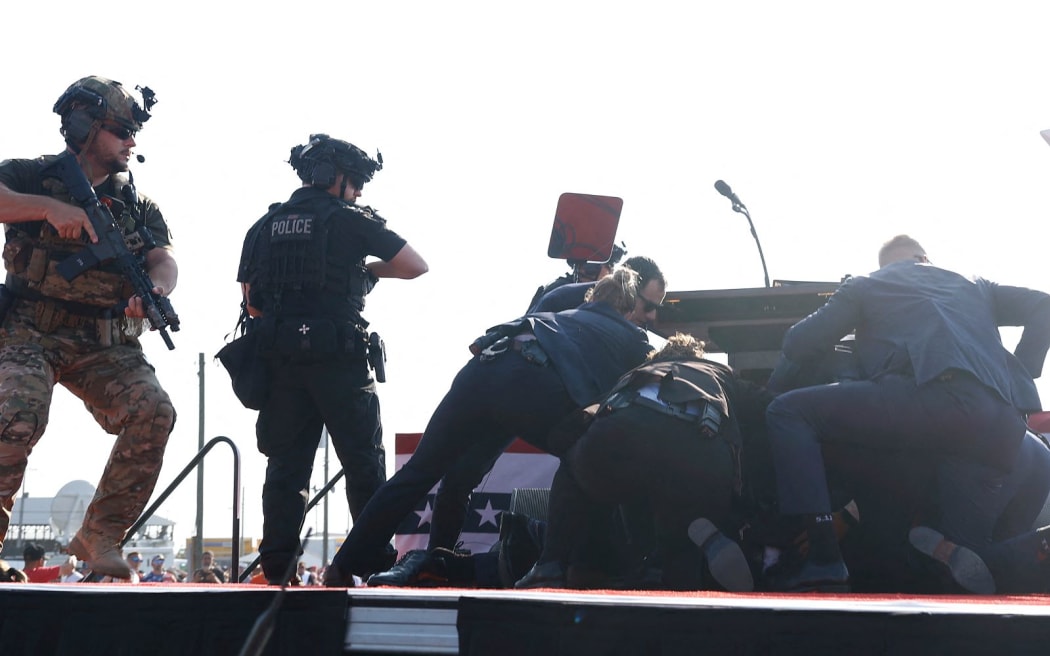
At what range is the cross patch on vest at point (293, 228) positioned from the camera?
5039 mm

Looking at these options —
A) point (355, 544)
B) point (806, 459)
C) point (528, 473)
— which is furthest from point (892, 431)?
point (528, 473)

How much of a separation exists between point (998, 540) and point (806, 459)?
40.7 inches

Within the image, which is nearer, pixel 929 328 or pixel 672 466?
pixel 672 466

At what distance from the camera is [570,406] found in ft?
14.9

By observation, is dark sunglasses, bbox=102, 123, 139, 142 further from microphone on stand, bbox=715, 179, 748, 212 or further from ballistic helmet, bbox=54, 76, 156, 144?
microphone on stand, bbox=715, 179, 748, 212

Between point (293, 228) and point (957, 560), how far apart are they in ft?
9.88

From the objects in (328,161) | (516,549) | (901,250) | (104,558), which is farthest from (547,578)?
(328,161)

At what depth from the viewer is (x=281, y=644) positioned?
7.82 ft

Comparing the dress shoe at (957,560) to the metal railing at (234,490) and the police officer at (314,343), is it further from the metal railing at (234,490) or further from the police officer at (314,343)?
the metal railing at (234,490)

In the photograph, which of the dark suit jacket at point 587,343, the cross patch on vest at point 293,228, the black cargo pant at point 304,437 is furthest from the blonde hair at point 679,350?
the cross patch on vest at point 293,228

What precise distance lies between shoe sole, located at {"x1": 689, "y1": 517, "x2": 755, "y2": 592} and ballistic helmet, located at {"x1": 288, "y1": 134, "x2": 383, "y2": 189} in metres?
2.41

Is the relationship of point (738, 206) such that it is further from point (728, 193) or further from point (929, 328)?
point (929, 328)

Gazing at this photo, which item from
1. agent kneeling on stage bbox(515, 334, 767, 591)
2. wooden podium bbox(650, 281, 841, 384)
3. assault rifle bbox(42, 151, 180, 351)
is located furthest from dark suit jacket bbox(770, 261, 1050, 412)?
assault rifle bbox(42, 151, 180, 351)

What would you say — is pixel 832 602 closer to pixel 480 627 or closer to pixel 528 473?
pixel 480 627
